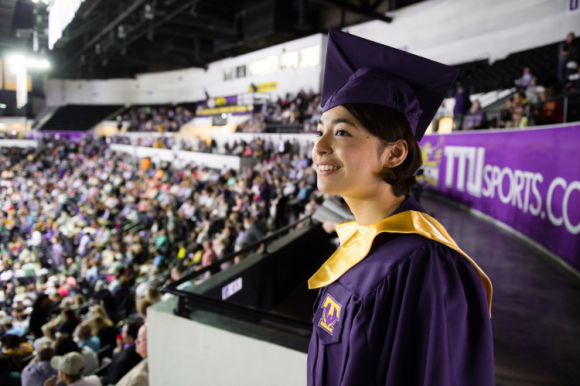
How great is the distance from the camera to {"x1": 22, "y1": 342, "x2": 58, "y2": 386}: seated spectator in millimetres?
3145

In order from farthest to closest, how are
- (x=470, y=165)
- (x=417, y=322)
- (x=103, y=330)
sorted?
(x=470, y=165) → (x=103, y=330) → (x=417, y=322)

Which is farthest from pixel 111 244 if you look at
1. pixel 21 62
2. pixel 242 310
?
pixel 242 310

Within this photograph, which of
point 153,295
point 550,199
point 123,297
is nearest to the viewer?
point 153,295

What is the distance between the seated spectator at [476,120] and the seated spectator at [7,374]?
323 inches

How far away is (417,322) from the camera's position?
29.4 inches

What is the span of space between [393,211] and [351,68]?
49cm

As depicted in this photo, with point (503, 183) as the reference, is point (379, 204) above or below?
above

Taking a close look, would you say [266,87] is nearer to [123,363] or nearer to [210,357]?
[123,363]

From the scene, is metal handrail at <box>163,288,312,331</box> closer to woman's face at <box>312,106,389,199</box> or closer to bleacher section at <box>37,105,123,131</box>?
woman's face at <box>312,106,389,199</box>

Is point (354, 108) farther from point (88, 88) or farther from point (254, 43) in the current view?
point (88, 88)

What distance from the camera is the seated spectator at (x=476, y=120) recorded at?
22.5ft

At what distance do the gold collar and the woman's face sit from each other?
0.12 meters

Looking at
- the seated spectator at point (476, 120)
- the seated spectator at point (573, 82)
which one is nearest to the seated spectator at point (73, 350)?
the seated spectator at point (573, 82)

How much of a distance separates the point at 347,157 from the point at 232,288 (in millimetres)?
2422
